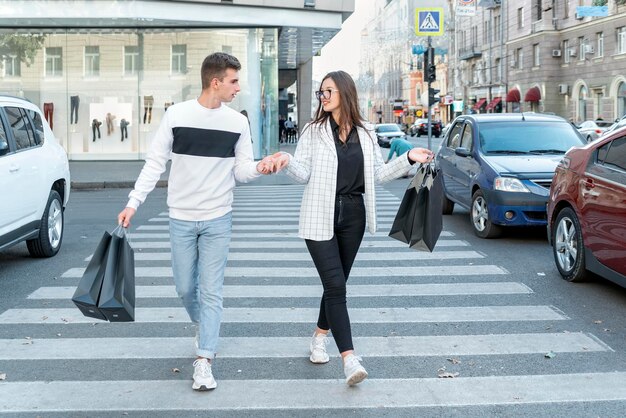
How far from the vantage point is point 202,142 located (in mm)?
4816

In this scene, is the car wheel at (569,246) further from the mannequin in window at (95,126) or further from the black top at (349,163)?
the mannequin in window at (95,126)

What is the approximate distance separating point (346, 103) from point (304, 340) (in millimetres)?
1867

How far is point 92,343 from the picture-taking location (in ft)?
19.2

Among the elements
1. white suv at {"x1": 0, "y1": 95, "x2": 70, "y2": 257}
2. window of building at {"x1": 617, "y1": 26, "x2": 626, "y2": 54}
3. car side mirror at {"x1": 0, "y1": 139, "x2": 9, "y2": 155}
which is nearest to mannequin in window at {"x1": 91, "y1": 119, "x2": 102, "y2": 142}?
white suv at {"x1": 0, "y1": 95, "x2": 70, "y2": 257}

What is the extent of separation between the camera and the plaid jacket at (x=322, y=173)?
486cm

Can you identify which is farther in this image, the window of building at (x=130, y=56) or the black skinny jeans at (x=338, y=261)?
the window of building at (x=130, y=56)

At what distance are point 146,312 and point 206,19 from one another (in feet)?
72.0

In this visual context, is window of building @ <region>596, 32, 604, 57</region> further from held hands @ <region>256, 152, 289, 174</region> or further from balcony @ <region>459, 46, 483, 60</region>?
held hands @ <region>256, 152, 289, 174</region>

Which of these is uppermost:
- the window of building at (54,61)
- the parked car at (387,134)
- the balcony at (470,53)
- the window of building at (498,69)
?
the balcony at (470,53)

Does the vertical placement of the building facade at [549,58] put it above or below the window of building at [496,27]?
below

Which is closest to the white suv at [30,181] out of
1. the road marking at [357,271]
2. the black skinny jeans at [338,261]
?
the road marking at [357,271]

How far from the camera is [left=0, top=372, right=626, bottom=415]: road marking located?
454cm

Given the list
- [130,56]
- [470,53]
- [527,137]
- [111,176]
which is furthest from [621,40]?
[527,137]

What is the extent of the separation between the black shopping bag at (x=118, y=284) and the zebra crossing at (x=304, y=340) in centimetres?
49
